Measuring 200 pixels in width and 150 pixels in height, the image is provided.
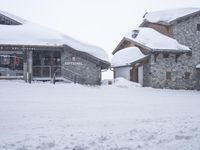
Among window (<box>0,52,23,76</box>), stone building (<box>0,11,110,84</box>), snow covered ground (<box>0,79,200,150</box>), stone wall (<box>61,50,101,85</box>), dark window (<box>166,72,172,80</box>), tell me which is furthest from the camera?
dark window (<box>166,72,172,80</box>)

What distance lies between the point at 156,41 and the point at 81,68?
406 inches

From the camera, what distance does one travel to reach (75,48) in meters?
25.5

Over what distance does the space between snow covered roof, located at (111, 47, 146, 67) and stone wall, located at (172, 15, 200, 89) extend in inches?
186

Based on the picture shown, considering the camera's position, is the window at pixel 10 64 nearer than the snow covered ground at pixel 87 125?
No

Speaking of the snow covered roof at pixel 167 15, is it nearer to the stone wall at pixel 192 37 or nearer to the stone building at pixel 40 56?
the stone wall at pixel 192 37

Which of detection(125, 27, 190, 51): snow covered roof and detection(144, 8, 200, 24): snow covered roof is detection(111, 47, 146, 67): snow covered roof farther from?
detection(144, 8, 200, 24): snow covered roof

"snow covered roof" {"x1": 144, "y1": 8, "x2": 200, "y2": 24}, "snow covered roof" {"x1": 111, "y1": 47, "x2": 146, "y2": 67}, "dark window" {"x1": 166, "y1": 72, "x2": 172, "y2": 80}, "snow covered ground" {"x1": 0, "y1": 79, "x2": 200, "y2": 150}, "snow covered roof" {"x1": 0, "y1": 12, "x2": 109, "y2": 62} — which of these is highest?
"snow covered roof" {"x1": 144, "y1": 8, "x2": 200, "y2": 24}

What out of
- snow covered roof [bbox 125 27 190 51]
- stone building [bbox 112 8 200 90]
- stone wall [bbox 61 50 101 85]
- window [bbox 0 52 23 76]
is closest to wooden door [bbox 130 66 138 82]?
stone building [bbox 112 8 200 90]

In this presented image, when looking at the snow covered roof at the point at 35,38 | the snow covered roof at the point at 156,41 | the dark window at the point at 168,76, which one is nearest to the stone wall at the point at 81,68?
the snow covered roof at the point at 35,38

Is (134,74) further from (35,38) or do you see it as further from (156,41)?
(35,38)

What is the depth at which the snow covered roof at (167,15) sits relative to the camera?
31641 mm

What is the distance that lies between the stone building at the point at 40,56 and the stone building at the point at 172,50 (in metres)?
5.99

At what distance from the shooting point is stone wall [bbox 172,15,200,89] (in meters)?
31.5

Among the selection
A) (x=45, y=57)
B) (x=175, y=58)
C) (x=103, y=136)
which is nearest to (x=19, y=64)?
(x=45, y=57)
